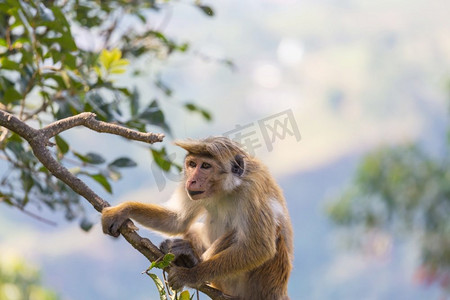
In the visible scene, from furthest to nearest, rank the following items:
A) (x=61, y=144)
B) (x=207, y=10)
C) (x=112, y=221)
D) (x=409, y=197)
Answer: (x=409, y=197)
(x=207, y=10)
(x=61, y=144)
(x=112, y=221)

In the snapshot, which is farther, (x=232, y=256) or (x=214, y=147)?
(x=214, y=147)

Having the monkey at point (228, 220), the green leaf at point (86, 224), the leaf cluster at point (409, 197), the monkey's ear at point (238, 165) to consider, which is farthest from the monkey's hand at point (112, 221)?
the leaf cluster at point (409, 197)

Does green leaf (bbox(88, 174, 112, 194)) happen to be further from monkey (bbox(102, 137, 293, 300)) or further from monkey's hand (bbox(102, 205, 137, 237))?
monkey's hand (bbox(102, 205, 137, 237))

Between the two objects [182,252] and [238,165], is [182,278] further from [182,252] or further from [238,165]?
[238,165]

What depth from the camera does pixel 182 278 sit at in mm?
3602

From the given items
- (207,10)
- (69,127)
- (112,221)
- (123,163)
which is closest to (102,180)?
(123,163)

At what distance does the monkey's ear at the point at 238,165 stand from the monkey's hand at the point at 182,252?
493 mm

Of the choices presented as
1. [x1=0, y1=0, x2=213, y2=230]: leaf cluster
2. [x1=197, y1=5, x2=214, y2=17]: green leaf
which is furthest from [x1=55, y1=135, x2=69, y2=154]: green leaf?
[x1=197, y1=5, x2=214, y2=17]: green leaf

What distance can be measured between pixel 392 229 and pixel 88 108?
21381 mm

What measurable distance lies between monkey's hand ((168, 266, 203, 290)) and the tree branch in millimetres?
538

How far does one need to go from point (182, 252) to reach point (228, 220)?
398mm

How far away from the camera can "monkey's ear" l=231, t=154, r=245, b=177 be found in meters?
3.97

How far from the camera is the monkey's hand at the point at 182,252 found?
375cm

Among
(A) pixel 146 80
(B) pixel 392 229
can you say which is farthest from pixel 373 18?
(A) pixel 146 80
